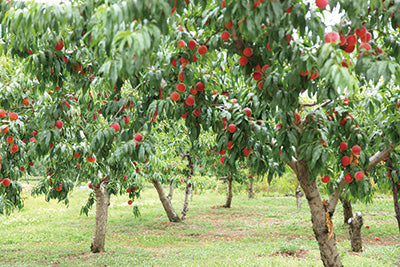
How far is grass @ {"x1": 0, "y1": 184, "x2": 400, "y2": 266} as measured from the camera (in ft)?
24.0

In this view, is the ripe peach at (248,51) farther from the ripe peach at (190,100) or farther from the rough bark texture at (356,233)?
the rough bark texture at (356,233)

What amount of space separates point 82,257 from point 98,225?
2.57 feet

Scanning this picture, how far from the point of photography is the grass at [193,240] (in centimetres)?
732

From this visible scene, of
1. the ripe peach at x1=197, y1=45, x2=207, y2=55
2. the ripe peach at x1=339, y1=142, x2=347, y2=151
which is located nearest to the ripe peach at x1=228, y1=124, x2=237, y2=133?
the ripe peach at x1=197, y1=45, x2=207, y2=55

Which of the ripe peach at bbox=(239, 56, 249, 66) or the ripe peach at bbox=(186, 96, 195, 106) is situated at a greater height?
the ripe peach at bbox=(239, 56, 249, 66)

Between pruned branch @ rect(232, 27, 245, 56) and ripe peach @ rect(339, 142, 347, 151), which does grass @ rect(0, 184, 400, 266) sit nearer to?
ripe peach @ rect(339, 142, 347, 151)

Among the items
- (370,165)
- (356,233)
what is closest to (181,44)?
(370,165)

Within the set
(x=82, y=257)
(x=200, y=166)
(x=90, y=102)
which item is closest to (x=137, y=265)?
(x=82, y=257)

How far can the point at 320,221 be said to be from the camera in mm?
3814

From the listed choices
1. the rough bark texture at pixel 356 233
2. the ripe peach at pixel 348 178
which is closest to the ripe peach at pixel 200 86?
the ripe peach at pixel 348 178

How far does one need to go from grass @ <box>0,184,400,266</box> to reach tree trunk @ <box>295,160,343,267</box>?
290 centimetres

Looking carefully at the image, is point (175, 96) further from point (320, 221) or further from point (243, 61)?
point (320, 221)

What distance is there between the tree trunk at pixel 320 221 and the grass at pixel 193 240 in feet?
9.53

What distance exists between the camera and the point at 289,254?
7.53m
